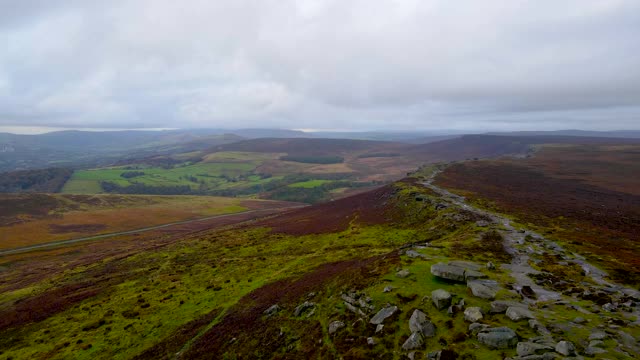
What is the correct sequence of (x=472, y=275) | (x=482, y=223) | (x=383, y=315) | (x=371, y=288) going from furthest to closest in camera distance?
(x=482, y=223) < (x=371, y=288) < (x=472, y=275) < (x=383, y=315)

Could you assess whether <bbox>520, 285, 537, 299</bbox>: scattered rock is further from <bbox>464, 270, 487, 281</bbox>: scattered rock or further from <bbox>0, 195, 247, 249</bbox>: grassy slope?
<bbox>0, 195, 247, 249</bbox>: grassy slope

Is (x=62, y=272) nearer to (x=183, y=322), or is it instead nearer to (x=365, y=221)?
(x=183, y=322)

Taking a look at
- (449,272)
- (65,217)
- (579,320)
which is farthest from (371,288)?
(65,217)

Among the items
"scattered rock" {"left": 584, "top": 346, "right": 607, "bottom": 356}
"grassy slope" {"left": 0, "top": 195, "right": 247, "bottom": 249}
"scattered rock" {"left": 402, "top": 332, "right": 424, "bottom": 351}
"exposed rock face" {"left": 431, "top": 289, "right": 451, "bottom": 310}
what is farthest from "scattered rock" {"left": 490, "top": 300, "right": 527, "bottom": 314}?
"grassy slope" {"left": 0, "top": 195, "right": 247, "bottom": 249}

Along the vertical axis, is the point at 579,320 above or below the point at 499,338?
below

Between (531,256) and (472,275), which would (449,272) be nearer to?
(472,275)
